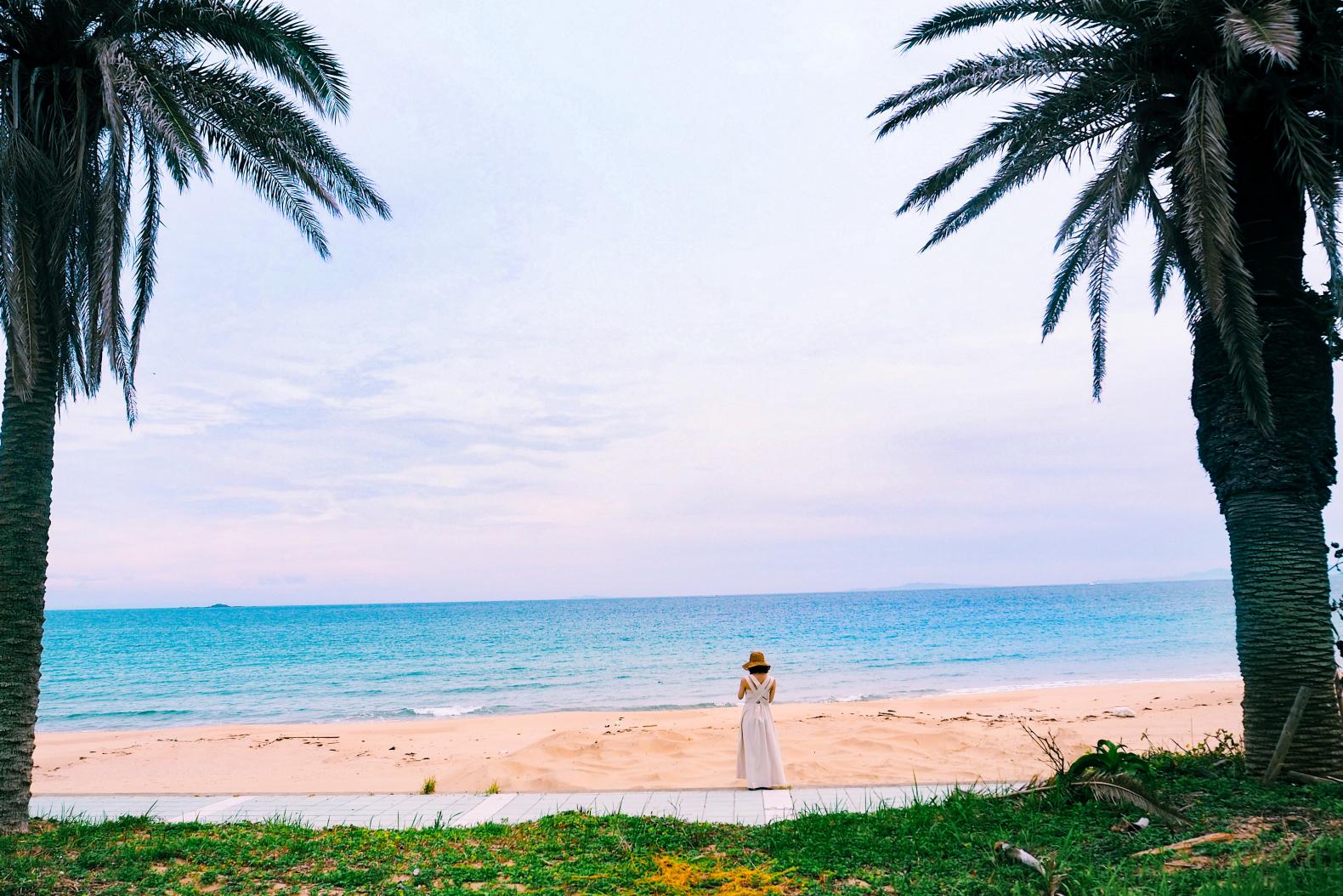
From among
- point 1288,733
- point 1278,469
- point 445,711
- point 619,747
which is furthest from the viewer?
point 445,711

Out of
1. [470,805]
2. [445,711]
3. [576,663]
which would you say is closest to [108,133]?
[470,805]

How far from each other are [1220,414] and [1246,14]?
336 cm

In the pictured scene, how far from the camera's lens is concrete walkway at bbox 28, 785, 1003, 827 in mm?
8477

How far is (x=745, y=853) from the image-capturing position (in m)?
6.61

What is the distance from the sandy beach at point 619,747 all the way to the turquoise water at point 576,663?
658 cm

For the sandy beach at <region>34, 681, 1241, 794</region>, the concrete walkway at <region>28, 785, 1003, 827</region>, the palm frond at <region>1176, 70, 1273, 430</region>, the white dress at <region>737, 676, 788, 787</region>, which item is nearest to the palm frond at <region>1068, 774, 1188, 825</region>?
the concrete walkway at <region>28, 785, 1003, 827</region>

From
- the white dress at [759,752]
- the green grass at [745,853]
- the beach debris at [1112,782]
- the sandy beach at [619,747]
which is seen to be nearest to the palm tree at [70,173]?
the green grass at [745,853]

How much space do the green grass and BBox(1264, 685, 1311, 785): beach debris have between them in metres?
0.16

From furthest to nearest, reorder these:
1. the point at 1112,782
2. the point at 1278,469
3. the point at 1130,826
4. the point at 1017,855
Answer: the point at 1278,469 < the point at 1112,782 < the point at 1130,826 < the point at 1017,855

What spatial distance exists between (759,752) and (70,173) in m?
9.24

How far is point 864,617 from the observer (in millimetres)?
83875

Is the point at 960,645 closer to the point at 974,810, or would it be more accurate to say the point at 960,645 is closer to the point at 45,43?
the point at 974,810

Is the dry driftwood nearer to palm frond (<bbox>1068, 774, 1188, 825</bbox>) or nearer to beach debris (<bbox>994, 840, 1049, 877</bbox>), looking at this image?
palm frond (<bbox>1068, 774, 1188, 825</bbox>)

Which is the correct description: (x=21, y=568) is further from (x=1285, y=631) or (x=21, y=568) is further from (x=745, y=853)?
(x=1285, y=631)
